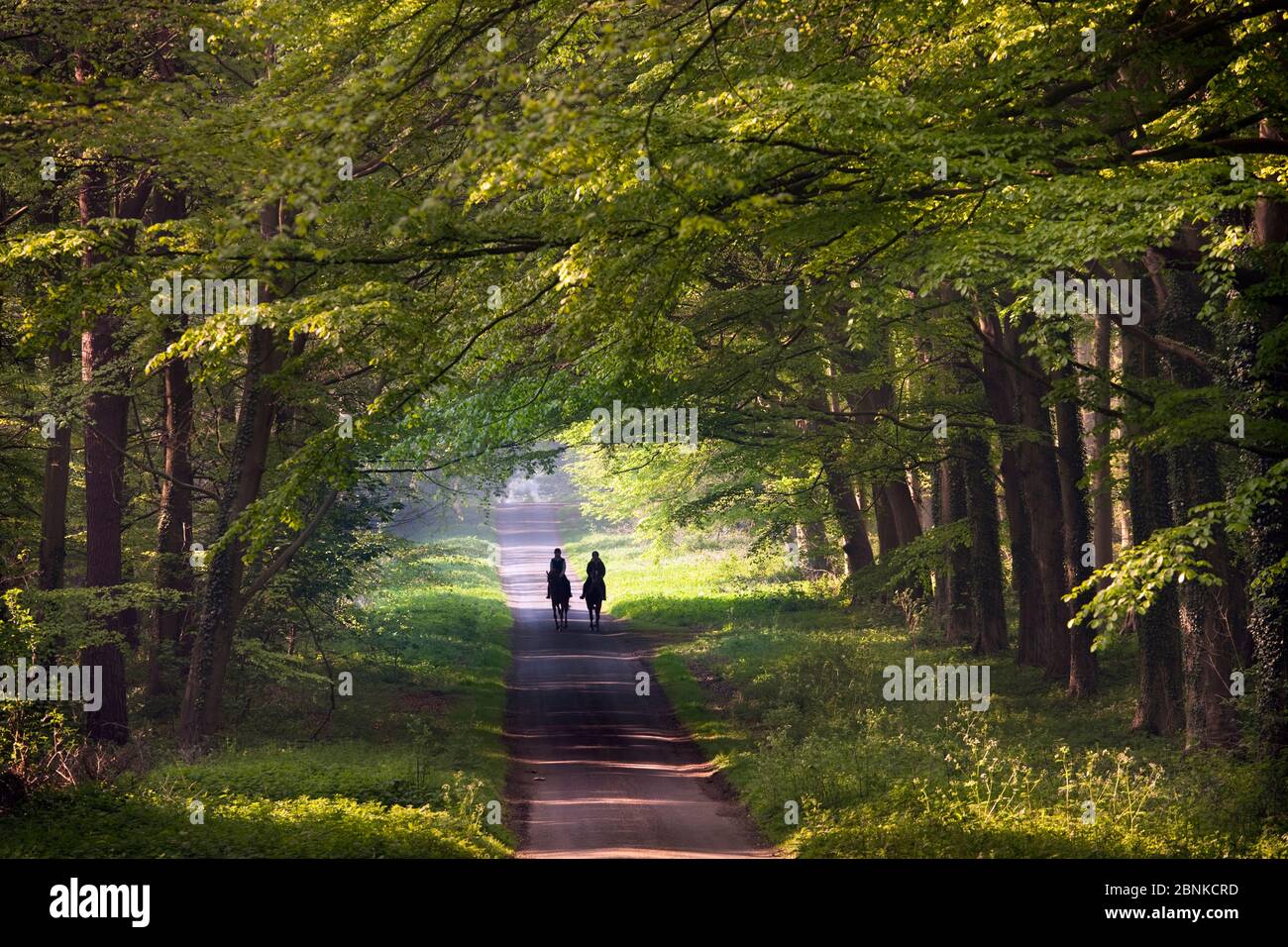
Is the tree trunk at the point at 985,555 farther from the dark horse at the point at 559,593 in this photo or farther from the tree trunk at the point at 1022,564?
the dark horse at the point at 559,593

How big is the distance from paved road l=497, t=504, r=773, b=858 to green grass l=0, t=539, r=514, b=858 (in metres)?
0.58

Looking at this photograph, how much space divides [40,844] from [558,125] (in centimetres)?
785

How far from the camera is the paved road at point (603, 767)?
13547 millimetres

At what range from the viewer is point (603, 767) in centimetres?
1803

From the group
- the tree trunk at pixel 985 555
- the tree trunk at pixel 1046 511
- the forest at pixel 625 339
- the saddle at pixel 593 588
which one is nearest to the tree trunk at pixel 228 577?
the forest at pixel 625 339

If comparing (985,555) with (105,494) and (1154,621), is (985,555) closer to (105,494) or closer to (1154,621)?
(1154,621)

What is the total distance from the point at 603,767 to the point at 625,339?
7.95m

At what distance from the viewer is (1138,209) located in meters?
10.5

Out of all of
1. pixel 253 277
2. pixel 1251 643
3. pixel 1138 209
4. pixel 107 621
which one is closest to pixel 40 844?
pixel 253 277

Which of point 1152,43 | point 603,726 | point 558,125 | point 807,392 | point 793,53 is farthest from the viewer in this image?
point 807,392

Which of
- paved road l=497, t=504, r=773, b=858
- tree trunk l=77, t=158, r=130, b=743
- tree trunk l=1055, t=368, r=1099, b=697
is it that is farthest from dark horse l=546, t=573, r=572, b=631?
tree trunk l=1055, t=368, r=1099, b=697

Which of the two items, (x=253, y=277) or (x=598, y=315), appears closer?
(x=598, y=315)

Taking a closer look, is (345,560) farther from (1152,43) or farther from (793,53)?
(1152,43)

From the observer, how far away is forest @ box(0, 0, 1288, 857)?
11.3m
